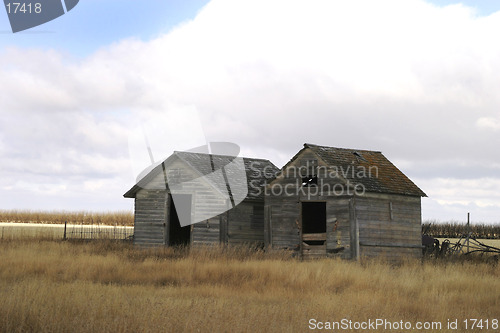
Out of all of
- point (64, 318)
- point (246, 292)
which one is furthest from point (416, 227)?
point (64, 318)

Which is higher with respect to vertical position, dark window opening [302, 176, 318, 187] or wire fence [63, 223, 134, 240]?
dark window opening [302, 176, 318, 187]

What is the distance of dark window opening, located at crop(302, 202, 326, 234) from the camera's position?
79.3 feet

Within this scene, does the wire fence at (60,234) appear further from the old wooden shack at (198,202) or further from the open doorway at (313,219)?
the open doorway at (313,219)

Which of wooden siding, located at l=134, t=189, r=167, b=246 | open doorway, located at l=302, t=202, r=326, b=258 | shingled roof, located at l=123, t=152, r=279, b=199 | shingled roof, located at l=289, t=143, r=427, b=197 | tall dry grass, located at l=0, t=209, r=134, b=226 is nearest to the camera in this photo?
shingled roof, located at l=289, t=143, r=427, b=197

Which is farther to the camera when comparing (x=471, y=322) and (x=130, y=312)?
(x=471, y=322)

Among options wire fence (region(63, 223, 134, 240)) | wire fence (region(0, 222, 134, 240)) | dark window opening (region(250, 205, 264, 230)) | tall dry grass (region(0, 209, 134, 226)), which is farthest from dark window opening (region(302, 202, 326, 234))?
tall dry grass (region(0, 209, 134, 226))

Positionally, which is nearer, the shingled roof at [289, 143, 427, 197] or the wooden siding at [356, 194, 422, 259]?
the wooden siding at [356, 194, 422, 259]

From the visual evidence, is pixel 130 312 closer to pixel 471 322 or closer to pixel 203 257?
pixel 471 322

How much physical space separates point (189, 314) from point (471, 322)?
5.33 m

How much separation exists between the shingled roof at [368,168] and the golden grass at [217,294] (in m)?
3.44

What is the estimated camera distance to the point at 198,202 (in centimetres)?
2327

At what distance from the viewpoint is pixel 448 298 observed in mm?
12719

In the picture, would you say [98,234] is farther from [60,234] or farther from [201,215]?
[201,215]

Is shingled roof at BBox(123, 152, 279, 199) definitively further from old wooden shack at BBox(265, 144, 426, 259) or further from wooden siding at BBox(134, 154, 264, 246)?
old wooden shack at BBox(265, 144, 426, 259)
